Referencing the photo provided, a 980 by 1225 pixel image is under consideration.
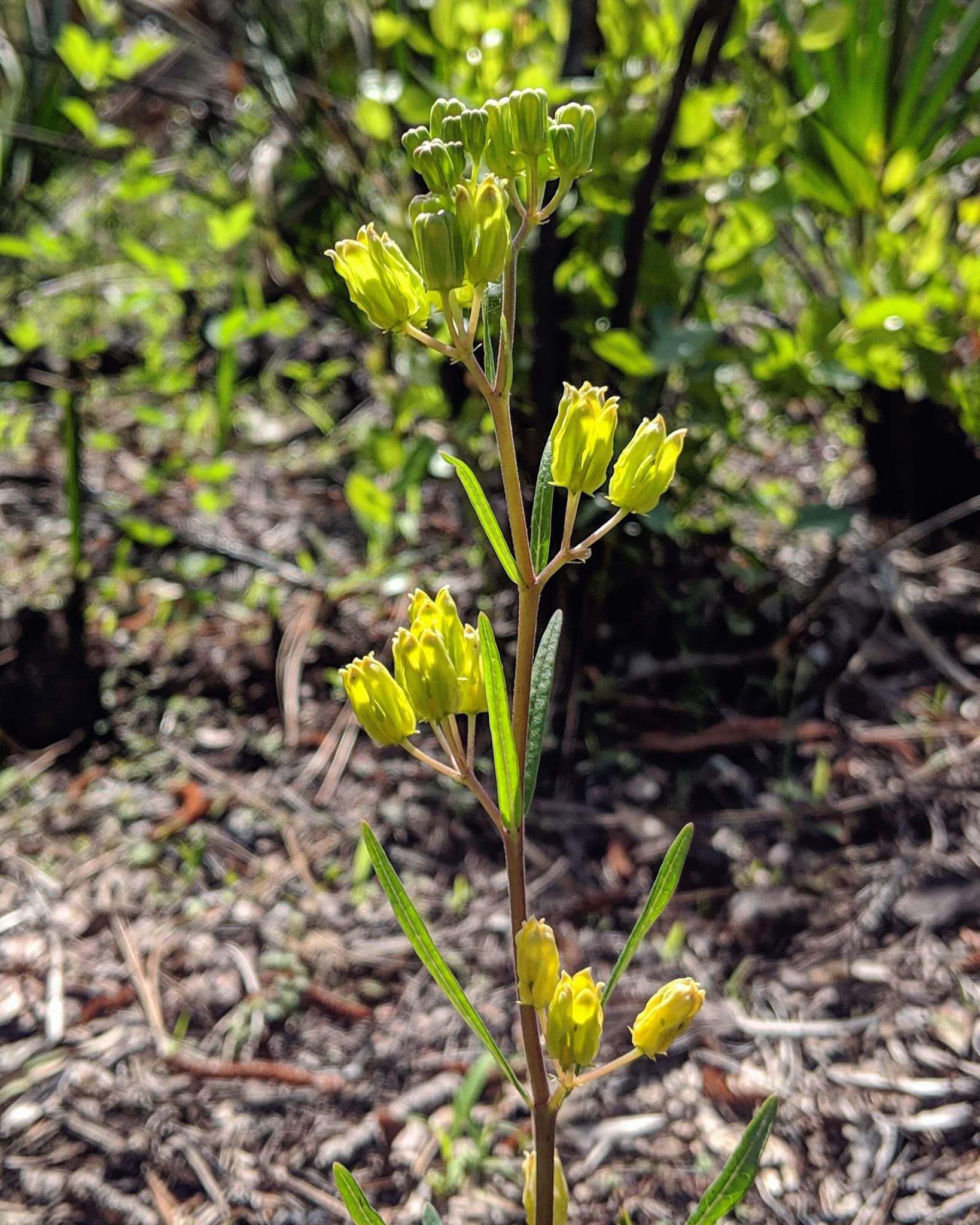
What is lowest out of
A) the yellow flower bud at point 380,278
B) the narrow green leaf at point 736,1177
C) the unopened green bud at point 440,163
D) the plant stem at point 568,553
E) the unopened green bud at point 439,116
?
the narrow green leaf at point 736,1177

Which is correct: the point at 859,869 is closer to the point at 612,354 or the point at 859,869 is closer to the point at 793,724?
the point at 793,724

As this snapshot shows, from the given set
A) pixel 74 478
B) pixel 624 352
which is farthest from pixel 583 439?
pixel 74 478

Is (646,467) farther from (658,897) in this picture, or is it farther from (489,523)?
(658,897)

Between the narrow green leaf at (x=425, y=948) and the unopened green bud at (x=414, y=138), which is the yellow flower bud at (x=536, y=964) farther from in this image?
the unopened green bud at (x=414, y=138)

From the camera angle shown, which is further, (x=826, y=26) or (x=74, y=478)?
(x=74, y=478)

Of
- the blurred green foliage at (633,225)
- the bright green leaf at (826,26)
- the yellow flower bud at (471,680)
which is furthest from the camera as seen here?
the blurred green foliage at (633,225)

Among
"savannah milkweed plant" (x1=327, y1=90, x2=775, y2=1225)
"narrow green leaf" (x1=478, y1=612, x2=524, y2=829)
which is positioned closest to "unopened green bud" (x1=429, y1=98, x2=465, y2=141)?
"savannah milkweed plant" (x1=327, y1=90, x2=775, y2=1225)

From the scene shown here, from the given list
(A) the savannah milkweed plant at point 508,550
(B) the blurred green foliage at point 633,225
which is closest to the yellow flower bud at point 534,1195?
(A) the savannah milkweed plant at point 508,550

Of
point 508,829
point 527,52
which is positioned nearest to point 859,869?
point 508,829
